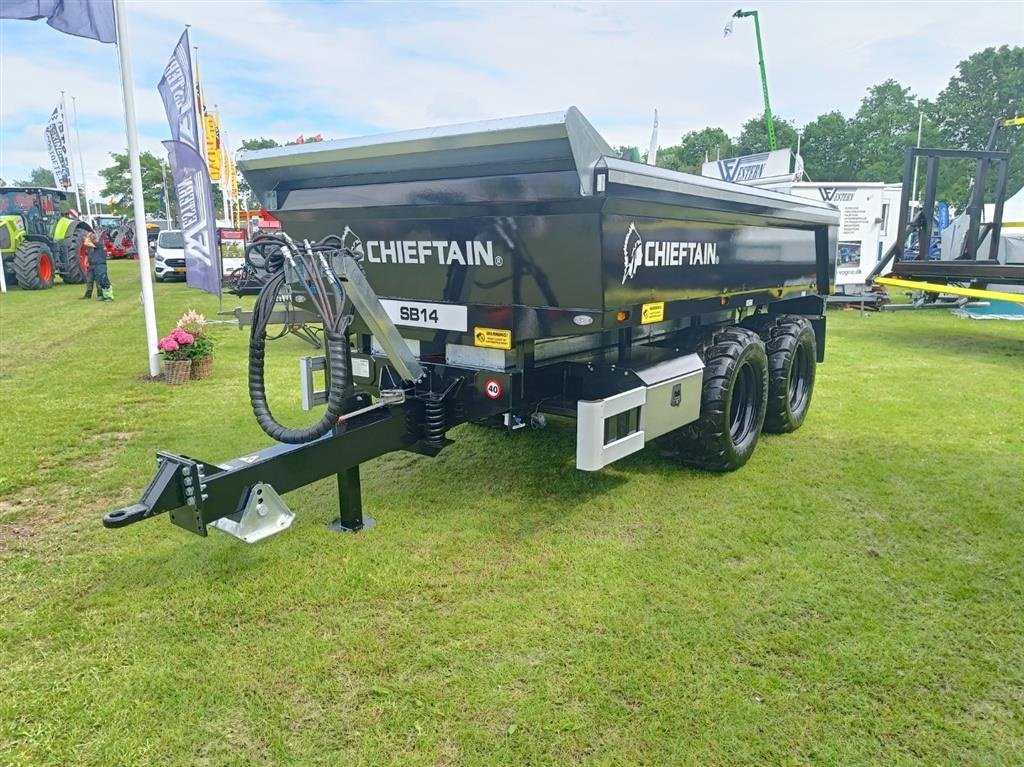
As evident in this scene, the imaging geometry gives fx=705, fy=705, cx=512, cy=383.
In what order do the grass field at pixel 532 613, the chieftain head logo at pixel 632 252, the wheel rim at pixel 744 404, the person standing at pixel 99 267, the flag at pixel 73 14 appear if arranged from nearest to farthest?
1. the grass field at pixel 532 613
2. the chieftain head logo at pixel 632 252
3. the wheel rim at pixel 744 404
4. the flag at pixel 73 14
5. the person standing at pixel 99 267

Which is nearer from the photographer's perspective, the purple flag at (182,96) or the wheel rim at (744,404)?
the wheel rim at (744,404)

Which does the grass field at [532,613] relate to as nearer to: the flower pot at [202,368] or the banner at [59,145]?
the flower pot at [202,368]

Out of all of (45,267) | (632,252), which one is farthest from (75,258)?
→ (632,252)

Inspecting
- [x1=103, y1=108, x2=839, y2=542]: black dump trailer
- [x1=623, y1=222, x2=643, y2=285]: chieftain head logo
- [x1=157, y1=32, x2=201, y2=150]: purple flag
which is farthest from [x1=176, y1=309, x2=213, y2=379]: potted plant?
[x1=623, y1=222, x2=643, y2=285]: chieftain head logo

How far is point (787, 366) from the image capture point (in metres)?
5.47

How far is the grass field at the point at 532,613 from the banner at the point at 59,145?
1713cm

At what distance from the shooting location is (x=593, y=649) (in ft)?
9.18

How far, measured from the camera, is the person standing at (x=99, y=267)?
1505cm

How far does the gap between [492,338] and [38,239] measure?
729 inches

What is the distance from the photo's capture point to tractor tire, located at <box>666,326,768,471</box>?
446cm

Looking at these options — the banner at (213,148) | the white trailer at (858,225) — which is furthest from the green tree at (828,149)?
the banner at (213,148)

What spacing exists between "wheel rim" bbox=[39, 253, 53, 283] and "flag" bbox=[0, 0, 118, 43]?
41.8 feet

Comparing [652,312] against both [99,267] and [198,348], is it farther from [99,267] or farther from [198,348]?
[99,267]

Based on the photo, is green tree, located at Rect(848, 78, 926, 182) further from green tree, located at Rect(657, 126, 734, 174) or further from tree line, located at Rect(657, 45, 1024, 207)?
green tree, located at Rect(657, 126, 734, 174)
